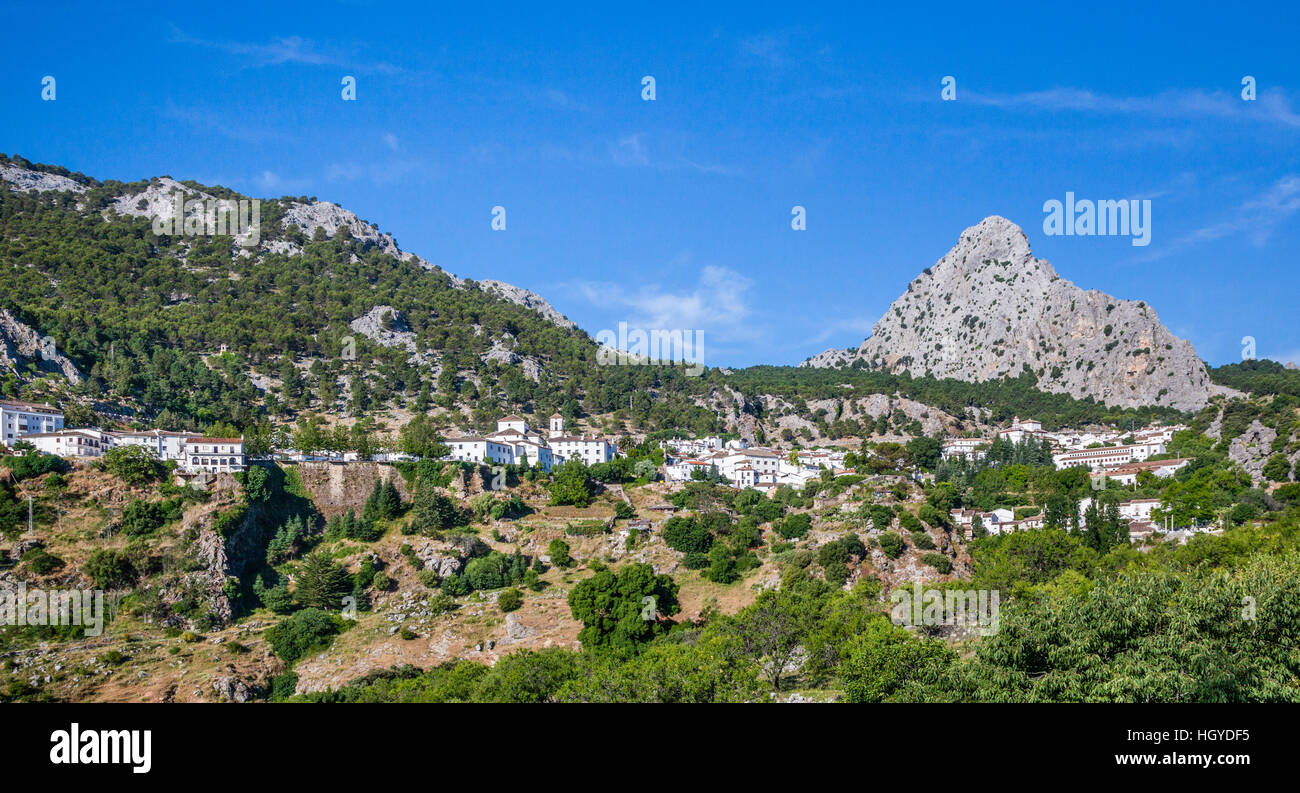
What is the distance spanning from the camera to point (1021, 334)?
156250 millimetres

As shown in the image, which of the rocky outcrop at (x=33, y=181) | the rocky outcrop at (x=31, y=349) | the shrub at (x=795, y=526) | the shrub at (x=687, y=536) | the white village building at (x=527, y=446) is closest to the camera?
the shrub at (x=687, y=536)

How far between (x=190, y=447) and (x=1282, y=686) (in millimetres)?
63016

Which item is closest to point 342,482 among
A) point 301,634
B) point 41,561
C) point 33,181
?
point 41,561

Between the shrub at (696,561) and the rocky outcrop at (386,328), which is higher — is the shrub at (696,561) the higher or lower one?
the lower one

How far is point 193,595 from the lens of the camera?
48.3m

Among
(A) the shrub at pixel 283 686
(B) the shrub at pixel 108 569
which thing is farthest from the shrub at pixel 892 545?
(B) the shrub at pixel 108 569

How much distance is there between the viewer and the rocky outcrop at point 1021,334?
133m

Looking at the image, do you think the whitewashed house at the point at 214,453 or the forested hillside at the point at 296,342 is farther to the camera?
the forested hillside at the point at 296,342

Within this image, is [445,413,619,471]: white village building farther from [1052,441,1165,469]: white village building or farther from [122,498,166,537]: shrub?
[1052,441,1165,469]: white village building

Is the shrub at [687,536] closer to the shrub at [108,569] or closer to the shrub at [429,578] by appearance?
the shrub at [429,578]

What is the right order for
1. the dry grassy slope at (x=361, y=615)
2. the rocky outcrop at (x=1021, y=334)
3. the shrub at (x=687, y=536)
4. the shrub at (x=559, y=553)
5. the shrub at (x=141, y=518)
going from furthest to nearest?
the rocky outcrop at (x=1021, y=334) → the shrub at (x=687, y=536) → the shrub at (x=559, y=553) → the shrub at (x=141, y=518) → the dry grassy slope at (x=361, y=615)

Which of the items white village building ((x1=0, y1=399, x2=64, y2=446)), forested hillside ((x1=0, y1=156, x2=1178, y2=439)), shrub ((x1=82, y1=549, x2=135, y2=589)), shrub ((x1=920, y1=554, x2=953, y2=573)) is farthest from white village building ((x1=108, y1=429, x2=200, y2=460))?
shrub ((x1=920, y1=554, x2=953, y2=573))
